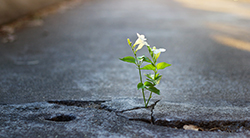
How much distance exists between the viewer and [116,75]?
276cm

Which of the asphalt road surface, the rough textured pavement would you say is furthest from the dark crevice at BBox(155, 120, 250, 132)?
the asphalt road surface

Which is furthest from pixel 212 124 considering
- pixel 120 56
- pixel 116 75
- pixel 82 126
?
pixel 120 56

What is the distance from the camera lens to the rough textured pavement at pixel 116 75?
1.71 meters

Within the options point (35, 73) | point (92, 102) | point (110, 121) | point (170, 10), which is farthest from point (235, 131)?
point (170, 10)

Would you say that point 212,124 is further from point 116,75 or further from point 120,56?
point 120,56

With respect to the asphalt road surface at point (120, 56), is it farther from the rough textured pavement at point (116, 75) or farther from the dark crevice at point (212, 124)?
the dark crevice at point (212, 124)

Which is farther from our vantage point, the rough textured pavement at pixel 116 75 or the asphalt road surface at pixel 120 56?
the asphalt road surface at pixel 120 56

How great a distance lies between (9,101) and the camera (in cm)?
206

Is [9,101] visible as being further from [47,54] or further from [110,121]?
[47,54]

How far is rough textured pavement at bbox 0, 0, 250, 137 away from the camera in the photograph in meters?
1.71

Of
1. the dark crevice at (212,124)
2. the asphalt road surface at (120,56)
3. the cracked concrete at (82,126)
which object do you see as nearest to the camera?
the cracked concrete at (82,126)

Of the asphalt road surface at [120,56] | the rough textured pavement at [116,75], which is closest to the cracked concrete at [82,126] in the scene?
the rough textured pavement at [116,75]

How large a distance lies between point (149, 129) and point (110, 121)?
0.26 m

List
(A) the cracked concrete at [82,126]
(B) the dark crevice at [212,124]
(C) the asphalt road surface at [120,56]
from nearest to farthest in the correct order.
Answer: (A) the cracked concrete at [82,126] < (B) the dark crevice at [212,124] < (C) the asphalt road surface at [120,56]
